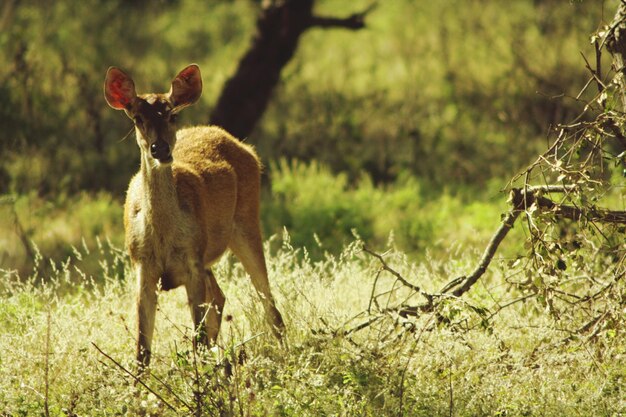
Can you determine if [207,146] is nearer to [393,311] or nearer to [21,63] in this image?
[393,311]

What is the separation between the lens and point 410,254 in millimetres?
9289

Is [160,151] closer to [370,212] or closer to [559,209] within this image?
[559,209]

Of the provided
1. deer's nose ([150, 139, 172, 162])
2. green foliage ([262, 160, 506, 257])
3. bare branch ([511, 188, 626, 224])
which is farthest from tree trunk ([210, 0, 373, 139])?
bare branch ([511, 188, 626, 224])

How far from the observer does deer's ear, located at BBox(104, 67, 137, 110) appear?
19.8 ft

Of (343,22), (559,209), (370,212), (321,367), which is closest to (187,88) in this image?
(321,367)

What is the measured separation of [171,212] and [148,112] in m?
0.60

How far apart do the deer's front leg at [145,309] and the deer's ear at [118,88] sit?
0.97 meters

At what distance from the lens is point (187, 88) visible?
249 inches

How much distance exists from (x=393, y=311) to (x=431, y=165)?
250 inches

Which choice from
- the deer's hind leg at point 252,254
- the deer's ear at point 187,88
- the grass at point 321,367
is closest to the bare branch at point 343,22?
the deer's hind leg at point 252,254

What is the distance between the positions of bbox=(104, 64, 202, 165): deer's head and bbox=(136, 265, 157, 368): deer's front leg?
0.73 meters

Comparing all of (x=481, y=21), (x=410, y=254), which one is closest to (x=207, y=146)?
(x=410, y=254)

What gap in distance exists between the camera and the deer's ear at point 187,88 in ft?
20.6

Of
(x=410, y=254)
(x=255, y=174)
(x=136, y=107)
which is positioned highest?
(x=136, y=107)
